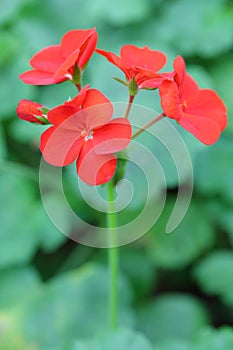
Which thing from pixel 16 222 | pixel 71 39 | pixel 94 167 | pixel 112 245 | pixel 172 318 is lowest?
pixel 172 318

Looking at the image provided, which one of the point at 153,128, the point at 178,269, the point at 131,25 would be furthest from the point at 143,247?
the point at 131,25

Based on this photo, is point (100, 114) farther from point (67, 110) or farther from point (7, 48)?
point (7, 48)

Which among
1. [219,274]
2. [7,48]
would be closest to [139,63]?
[219,274]

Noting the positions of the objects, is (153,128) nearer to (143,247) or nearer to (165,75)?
(143,247)

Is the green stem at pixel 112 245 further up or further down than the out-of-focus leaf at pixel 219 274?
further up

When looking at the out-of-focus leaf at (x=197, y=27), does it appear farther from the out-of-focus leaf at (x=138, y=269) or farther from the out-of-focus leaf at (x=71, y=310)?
the out-of-focus leaf at (x=71, y=310)

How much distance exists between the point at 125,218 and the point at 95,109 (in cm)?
97

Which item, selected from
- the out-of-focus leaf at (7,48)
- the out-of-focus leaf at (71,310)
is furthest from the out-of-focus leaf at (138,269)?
the out-of-focus leaf at (7,48)

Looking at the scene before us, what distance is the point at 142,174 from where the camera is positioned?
176 cm

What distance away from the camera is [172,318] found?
172cm

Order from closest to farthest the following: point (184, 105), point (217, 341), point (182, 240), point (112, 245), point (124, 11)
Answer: point (184, 105)
point (112, 245)
point (217, 341)
point (182, 240)
point (124, 11)

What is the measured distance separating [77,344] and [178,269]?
0.68 meters

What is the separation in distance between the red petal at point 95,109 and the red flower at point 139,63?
87 mm

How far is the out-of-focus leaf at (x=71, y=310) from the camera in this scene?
1.55 meters
